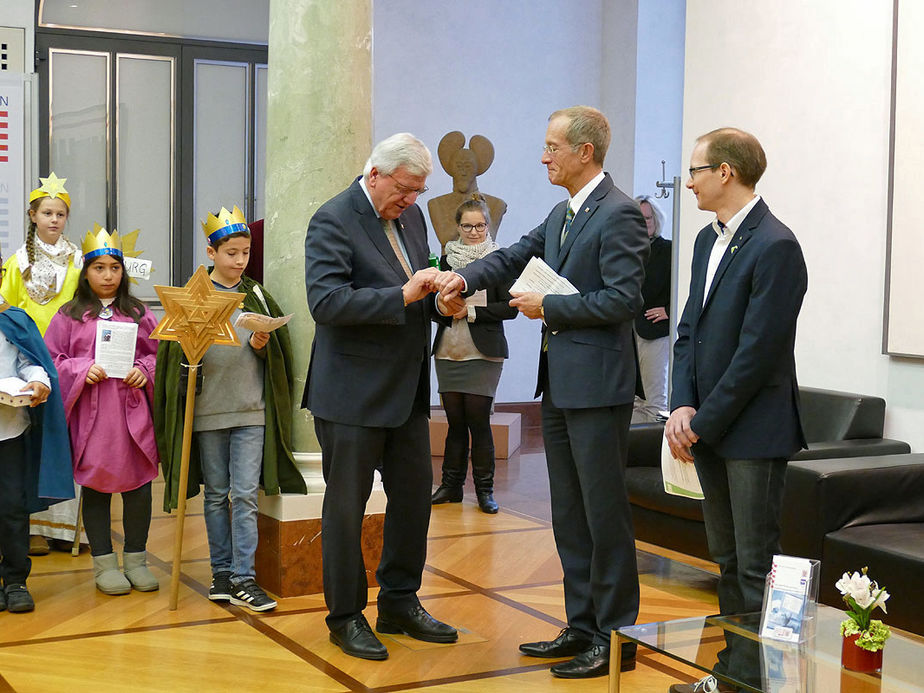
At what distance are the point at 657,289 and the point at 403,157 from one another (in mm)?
3775

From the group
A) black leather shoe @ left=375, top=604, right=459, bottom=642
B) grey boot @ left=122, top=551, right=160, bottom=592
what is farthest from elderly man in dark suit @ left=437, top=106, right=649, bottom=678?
grey boot @ left=122, top=551, right=160, bottom=592

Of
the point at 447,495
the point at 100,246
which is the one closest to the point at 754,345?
the point at 100,246

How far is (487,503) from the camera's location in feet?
19.5

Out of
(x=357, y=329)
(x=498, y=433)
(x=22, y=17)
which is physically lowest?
(x=498, y=433)

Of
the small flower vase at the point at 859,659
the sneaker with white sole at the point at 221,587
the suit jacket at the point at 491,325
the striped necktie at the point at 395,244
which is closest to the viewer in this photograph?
the small flower vase at the point at 859,659

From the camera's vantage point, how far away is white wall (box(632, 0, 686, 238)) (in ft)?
31.7

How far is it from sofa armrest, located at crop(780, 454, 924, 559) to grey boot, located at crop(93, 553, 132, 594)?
2443 millimetres

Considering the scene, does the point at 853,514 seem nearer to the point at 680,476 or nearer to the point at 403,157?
the point at 680,476

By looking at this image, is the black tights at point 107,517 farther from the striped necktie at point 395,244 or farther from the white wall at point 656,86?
the white wall at point 656,86

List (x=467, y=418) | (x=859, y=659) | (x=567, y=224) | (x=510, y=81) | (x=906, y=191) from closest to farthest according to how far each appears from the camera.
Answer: (x=859, y=659), (x=567, y=224), (x=906, y=191), (x=467, y=418), (x=510, y=81)

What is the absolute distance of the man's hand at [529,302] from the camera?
131 inches

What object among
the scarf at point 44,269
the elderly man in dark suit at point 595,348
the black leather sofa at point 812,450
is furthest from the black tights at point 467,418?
the elderly man in dark suit at point 595,348

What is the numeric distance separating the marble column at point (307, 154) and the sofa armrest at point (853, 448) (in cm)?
171

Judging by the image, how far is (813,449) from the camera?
449 cm
